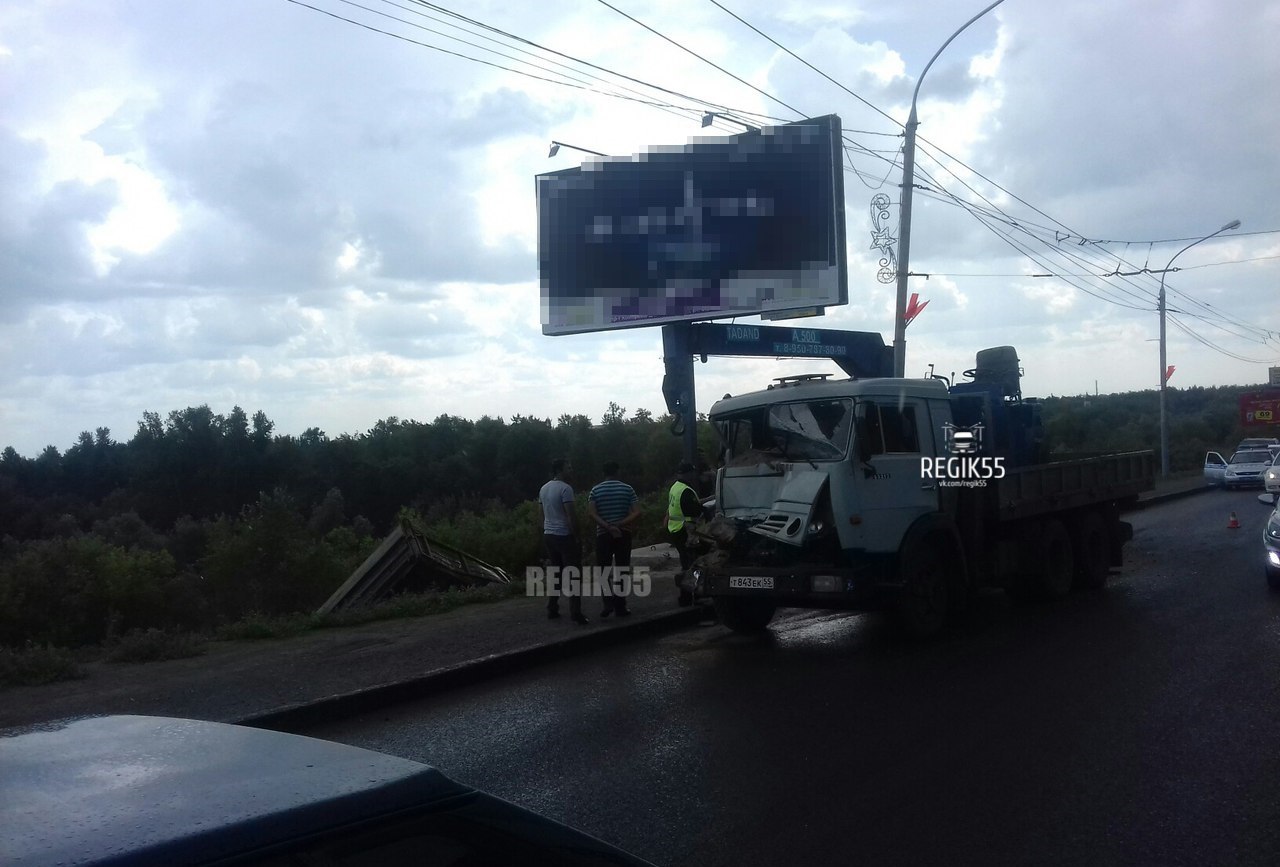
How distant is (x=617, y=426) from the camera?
5225 cm

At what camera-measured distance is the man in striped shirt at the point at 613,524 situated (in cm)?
1253

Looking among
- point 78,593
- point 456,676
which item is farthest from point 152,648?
point 78,593

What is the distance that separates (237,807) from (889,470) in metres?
9.57

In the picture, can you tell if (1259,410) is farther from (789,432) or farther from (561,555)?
(561,555)

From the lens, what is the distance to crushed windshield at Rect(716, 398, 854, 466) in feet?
35.7

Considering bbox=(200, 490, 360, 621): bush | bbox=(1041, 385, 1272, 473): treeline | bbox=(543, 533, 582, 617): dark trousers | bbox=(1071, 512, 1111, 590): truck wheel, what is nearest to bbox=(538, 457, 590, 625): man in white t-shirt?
bbox=(543, 533, 582, 617): dark trousers

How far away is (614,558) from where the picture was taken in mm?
12812

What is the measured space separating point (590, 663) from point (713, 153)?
899cm

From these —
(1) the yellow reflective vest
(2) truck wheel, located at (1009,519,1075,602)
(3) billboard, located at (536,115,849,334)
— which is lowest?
(2) truck wheel, located at (1009,519,1075,602)

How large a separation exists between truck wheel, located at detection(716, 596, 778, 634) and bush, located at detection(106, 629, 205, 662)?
5630mm

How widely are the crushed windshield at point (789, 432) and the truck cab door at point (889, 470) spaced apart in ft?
0.66

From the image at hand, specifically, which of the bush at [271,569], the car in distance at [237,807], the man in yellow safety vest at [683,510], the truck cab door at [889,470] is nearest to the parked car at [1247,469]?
the bush at [271,569]

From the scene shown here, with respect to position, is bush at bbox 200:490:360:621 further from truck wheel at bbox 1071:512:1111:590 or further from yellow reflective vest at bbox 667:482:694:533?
truck wheel at bbox 1071:512:1111:590

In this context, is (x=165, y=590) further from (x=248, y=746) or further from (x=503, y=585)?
(x=248, y=746)
